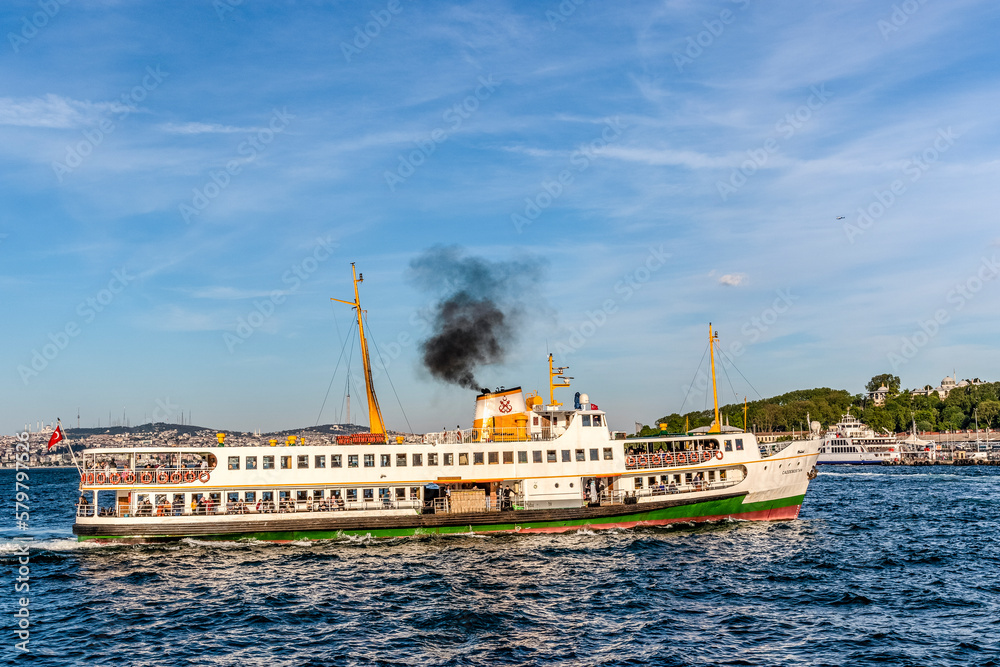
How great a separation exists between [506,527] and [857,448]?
5674 inches

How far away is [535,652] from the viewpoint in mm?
22094

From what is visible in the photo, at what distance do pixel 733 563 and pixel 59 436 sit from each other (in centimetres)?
3451

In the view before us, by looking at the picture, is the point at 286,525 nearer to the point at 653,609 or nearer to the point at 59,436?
the point at 59,436

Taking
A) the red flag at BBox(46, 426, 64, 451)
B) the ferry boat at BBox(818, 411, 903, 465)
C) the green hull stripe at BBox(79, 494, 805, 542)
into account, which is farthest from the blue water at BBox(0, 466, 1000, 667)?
the ferry boat at BBox(818, 411, 903, 465)

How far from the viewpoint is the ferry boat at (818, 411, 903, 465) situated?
6122 inches

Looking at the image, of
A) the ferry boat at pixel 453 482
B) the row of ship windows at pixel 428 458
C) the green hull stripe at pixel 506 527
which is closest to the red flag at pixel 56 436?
the ferry boat at pixel 453 482

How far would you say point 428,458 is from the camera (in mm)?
41375

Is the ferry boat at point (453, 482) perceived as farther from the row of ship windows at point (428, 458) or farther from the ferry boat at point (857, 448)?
the ferry boat at point (857, 448)

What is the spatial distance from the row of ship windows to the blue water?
14.1 ft

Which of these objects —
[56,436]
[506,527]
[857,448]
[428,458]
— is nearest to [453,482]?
[428,458]

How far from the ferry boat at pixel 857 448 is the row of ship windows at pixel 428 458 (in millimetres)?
137440

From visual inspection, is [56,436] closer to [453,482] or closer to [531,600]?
[453,482]

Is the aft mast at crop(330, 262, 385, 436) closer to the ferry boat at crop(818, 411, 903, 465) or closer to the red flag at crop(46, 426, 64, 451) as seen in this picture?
the red flag at crop(46, 426, 64, 451)

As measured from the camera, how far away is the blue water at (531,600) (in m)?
22.1
